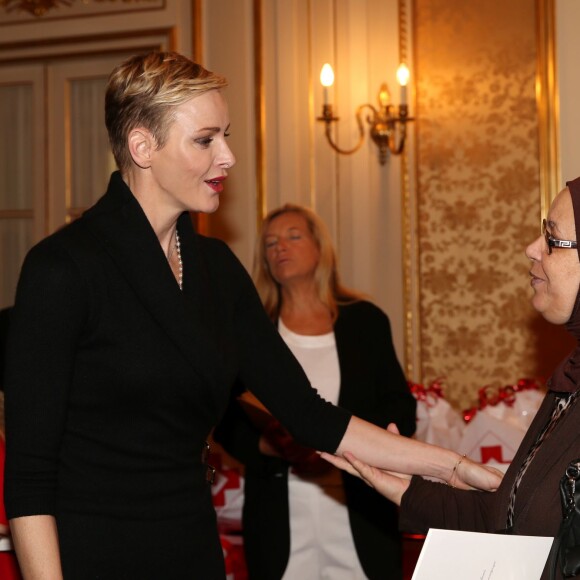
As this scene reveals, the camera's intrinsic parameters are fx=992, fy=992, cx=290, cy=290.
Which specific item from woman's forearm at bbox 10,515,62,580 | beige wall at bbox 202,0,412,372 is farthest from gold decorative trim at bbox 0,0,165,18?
woman's forearm at bbox 10,515,62,580

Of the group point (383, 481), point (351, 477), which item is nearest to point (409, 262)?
point (351, 477)

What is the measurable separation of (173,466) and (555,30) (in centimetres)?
343

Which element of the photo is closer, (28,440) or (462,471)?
(28,440)

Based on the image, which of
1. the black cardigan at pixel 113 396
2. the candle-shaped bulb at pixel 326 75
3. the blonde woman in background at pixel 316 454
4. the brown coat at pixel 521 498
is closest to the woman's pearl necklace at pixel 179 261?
the black cardigan at pixel 113 396

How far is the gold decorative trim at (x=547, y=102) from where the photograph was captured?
4.65 meters

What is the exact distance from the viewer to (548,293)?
1.98 m

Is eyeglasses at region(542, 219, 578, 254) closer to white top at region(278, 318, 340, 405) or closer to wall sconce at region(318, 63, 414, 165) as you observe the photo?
white top at region(278, 318, 340, 405)

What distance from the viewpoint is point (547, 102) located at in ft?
15.3

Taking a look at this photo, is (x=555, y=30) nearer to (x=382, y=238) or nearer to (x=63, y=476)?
(x=382, y=238)

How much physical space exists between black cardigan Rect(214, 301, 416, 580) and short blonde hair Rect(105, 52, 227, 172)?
181cm

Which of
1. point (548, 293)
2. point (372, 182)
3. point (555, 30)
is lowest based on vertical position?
point (548, 293)

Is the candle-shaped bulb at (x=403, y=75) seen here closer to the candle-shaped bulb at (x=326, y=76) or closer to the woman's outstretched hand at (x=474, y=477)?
the candle-shaped bulb at (x=326, y=76)

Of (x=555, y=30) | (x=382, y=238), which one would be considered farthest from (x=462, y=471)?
(x=555, y=30)

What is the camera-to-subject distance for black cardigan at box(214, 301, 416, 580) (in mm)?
3518
